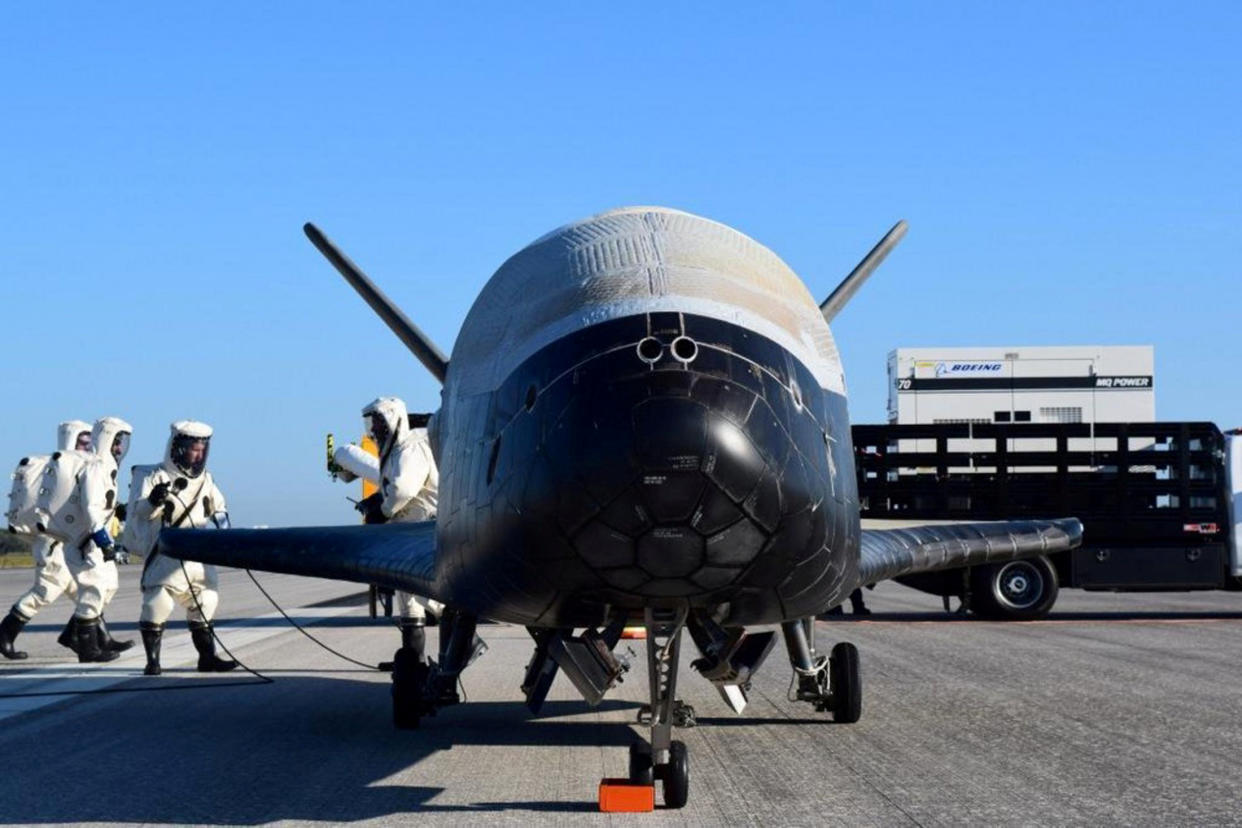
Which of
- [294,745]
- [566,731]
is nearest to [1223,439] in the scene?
[566,731]

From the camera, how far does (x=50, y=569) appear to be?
16.8 m

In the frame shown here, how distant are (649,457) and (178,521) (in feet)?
33.4

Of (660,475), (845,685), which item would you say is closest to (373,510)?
(845,685)

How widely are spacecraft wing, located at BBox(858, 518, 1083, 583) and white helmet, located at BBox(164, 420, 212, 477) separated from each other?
22.2 ft

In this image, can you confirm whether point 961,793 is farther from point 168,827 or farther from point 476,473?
point 168,827

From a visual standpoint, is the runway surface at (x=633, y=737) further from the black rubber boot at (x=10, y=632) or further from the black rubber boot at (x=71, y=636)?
the black rubber boot at (x=10, y=632)

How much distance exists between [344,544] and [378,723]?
124 cm

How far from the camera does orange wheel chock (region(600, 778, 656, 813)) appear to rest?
696 centimetres

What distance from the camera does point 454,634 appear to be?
32.2ft

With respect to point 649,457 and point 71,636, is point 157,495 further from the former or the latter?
point 649,457

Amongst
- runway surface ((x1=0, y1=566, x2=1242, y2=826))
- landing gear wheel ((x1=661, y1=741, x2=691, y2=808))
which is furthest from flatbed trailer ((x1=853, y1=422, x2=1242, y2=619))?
landing gear wheel ((x1=661, y1=741, x2=691, y2=808))

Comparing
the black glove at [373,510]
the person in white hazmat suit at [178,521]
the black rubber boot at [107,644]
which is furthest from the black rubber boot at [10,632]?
the black glove at [373,510]

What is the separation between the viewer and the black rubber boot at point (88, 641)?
16.0 m

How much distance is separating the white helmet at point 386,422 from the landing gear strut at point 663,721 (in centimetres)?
806
